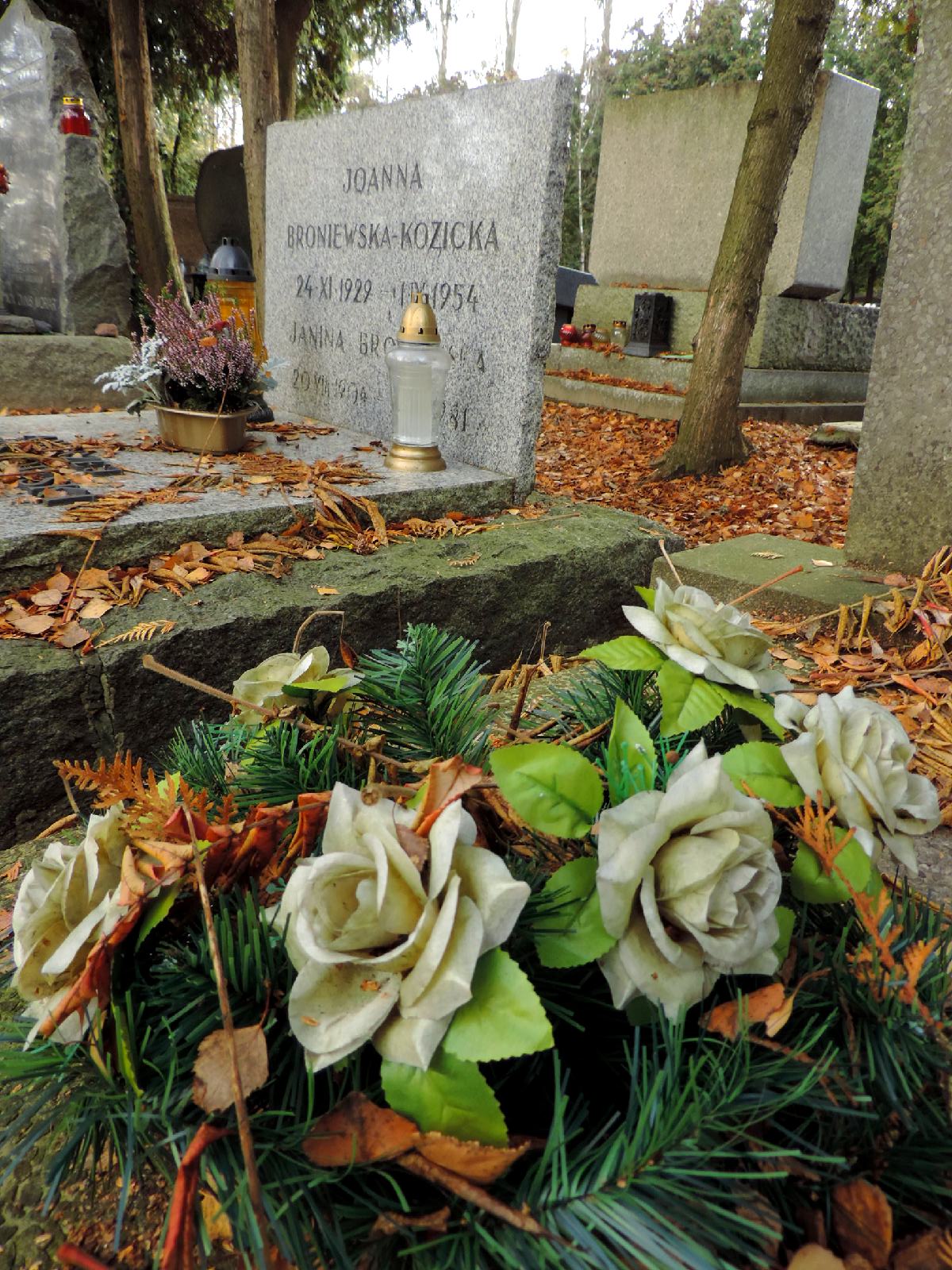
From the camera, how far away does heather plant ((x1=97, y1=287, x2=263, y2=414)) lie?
3.64m

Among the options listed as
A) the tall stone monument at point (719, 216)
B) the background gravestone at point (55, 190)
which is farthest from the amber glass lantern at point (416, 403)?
the tall stone monument at point (719, 216)

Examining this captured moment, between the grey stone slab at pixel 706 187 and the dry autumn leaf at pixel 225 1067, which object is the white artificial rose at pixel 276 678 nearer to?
the dry autumn leaf at pixel 225 1067

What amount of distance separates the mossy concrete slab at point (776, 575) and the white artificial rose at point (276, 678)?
1.48 meters

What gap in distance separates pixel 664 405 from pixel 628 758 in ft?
26.4

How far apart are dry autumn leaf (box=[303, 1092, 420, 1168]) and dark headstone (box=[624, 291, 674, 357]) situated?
9083 millimetres

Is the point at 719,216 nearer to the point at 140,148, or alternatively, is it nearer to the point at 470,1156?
the point at 140,148

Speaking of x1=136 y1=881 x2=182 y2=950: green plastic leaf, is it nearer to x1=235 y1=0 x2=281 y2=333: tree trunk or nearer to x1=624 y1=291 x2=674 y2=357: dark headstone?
x1=235 y1=0 x2=281 y2=333: tree trunk

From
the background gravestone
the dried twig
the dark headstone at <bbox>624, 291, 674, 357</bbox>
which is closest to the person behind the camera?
the dried twig

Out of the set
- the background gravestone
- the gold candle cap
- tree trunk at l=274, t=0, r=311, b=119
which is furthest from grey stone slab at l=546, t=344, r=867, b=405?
the gold candle cap

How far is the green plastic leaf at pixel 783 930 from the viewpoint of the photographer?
523 mm

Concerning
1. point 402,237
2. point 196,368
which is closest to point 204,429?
point 196,368

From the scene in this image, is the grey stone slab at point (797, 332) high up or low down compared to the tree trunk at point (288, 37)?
down

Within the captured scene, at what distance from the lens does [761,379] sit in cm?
812

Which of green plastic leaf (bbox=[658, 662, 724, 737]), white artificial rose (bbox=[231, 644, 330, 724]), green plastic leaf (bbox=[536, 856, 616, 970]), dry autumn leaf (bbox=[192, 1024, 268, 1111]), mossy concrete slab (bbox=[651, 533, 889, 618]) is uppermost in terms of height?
green plastic leaf (bbox=[658, 662, 724, 737])
